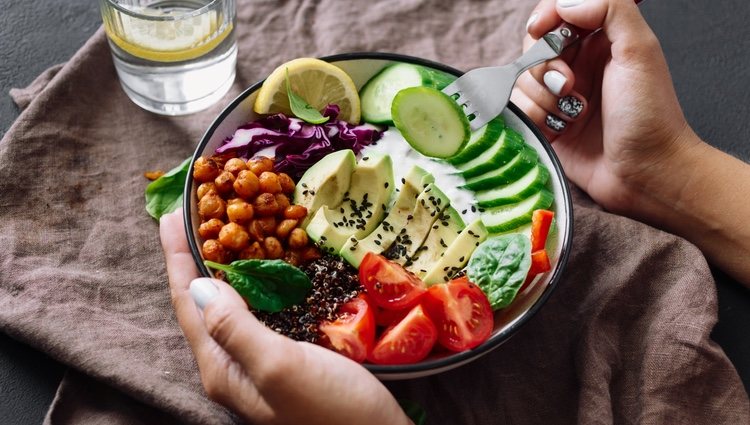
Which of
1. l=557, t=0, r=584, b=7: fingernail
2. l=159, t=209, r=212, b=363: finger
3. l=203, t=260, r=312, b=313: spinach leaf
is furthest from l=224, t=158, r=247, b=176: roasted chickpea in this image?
l=557, t=0, r=584, b=7: fingernail

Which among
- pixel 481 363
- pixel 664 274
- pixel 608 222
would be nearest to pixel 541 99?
pixel 608 222

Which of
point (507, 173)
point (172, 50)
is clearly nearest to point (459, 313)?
point (507, 173)

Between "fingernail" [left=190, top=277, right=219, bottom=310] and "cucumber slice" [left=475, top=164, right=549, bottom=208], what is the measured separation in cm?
92

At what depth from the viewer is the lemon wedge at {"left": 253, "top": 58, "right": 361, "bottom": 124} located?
8.54 ft

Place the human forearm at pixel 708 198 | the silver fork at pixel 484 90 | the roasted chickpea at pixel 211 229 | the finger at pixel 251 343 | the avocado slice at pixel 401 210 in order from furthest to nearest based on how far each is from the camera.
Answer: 1. the human forearm at pixel 708 198
2. the silver fork at pixel 484 90
3. the avocado slice at pixel 401 210
4. the roasted chickpea at pixel 211 229
5. the finger at pixel 251 343

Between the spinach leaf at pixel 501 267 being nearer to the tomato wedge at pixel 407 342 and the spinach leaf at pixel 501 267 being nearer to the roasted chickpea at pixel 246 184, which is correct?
the tomato wedge at pixel 407 342

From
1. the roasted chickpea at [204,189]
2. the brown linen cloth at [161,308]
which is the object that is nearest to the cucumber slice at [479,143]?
the brown linen cloth at [161,308]

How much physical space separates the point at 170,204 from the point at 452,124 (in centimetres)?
103

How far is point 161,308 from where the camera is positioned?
101 inches

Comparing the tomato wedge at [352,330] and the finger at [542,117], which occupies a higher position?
the finger at [542,117]

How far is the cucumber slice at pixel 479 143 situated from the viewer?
2572 millimetres

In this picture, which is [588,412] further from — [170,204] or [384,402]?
[170,204]

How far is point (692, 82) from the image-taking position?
3250mm

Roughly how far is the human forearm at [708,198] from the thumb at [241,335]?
1586 millimetres
